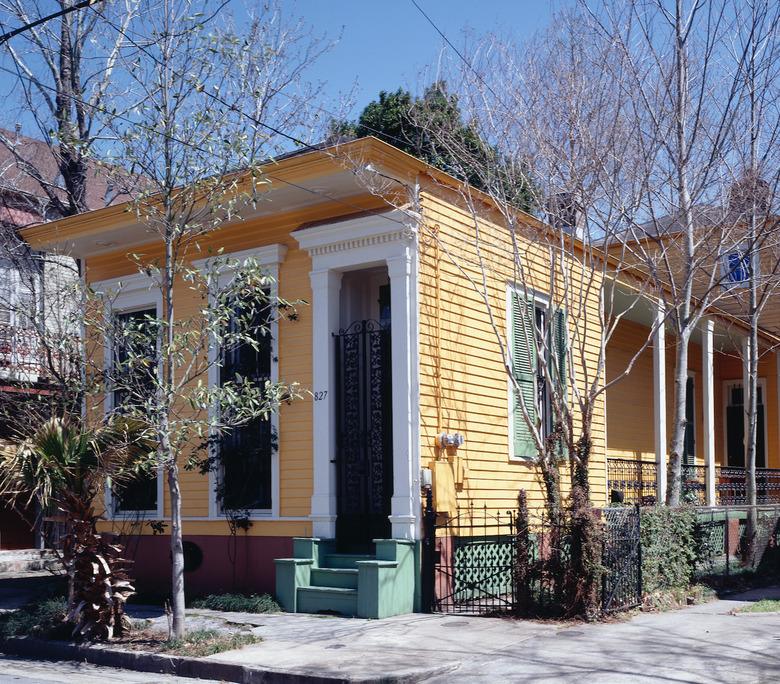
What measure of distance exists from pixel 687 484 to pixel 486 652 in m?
10.3

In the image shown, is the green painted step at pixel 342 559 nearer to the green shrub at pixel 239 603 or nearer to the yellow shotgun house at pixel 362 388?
the yellow shotgun house at pixel 362 388

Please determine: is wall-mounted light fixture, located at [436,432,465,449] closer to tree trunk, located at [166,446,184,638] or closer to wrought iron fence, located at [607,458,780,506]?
tree trunk, located at [166,446,184,638]

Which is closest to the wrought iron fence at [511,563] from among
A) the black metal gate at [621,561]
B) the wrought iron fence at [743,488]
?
the black metal gate at [621,561]

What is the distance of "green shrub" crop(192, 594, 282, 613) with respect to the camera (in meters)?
11.2

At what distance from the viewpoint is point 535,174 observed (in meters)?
11.9

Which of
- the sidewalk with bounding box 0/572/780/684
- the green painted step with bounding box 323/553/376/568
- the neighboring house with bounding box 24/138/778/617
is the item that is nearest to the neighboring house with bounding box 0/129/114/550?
the neighboring house with bounding box 24/138/778/617

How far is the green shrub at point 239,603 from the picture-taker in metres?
11.2

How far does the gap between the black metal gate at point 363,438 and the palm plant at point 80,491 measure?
3206 millimetres

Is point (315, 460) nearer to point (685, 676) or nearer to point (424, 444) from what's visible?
point (424, 444)

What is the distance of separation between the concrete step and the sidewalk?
0.24 m

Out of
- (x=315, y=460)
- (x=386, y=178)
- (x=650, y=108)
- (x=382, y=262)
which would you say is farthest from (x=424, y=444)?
(x=650, y=108)

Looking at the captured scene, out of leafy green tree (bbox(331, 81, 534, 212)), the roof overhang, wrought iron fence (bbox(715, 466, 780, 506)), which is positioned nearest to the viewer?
the roof overhang

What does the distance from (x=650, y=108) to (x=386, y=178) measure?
12.9 ft

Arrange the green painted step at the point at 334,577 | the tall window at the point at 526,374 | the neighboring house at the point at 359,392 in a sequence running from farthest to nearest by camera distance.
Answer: the tall window at the point at 526,374
the neighboring house at the point at 359,392
the green painted step at the point at 334,577
